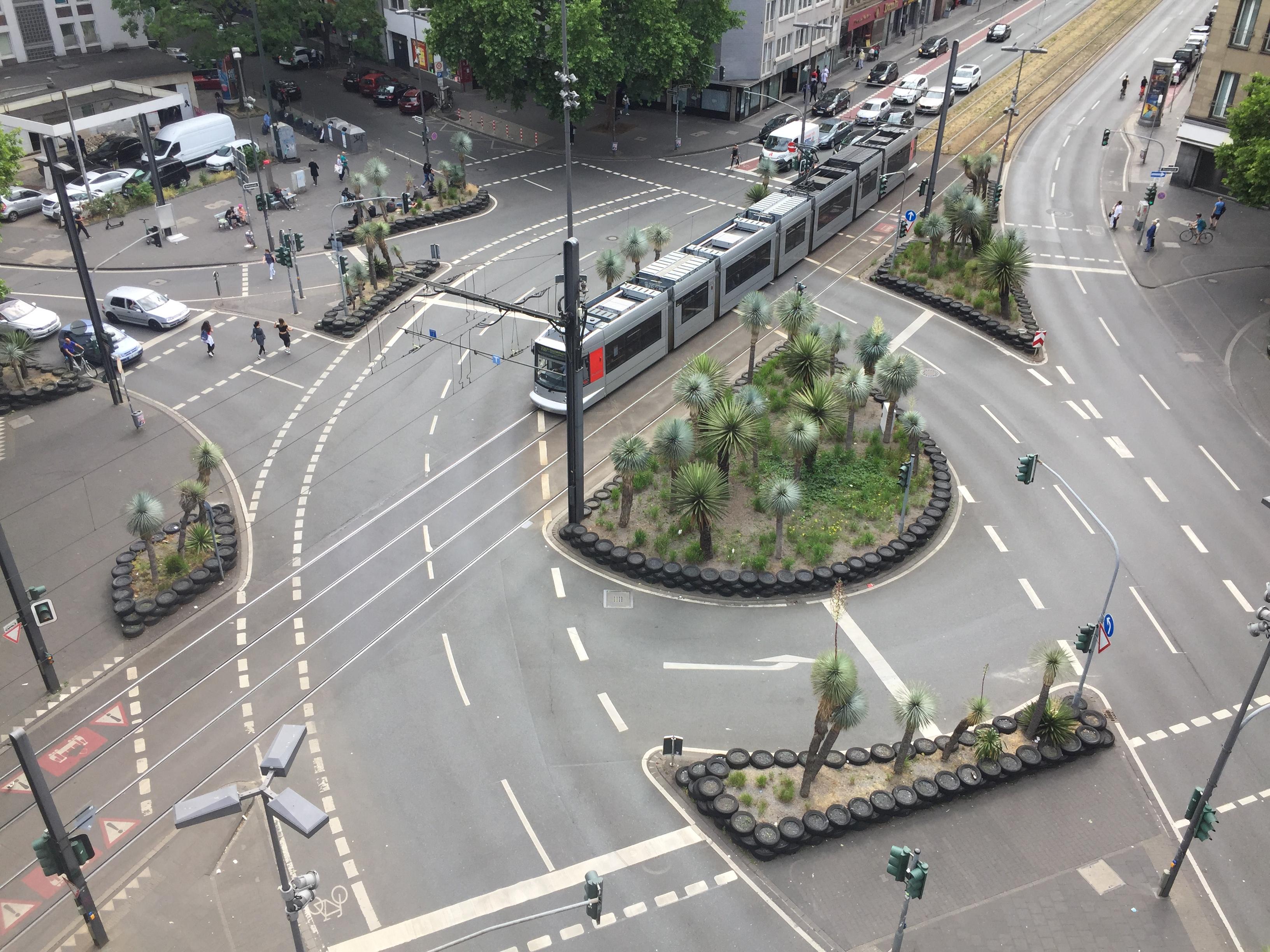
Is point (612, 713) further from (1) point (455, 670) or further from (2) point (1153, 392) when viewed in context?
(2) point (1153, 392)

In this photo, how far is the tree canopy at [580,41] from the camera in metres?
60.6

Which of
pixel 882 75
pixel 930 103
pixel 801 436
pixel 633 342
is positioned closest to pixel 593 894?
pixel 801 436

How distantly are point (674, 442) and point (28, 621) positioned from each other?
18.7 meters

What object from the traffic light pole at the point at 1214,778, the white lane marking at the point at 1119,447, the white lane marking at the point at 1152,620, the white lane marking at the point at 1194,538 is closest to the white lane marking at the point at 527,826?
the traffic light pole at the point at 1214,778

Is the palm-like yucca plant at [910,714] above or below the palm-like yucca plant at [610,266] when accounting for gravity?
below

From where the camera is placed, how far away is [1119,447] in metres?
40.2

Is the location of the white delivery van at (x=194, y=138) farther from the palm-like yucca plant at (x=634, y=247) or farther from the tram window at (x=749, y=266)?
the tram window at (x=749, y=266)

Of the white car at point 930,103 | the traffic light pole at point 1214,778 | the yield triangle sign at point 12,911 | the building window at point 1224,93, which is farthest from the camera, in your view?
the white car at point 930,103

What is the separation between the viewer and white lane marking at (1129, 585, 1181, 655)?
3138 centimetres

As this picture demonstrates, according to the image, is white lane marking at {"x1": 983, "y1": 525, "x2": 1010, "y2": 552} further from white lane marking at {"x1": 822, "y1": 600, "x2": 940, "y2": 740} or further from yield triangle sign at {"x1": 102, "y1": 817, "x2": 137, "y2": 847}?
yield triangle sign at {"x1": 102, "y1": 817, "x2": 137, "y2": 847}

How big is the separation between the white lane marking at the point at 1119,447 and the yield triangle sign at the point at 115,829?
34252mm

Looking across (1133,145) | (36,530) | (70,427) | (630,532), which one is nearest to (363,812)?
(630,532)

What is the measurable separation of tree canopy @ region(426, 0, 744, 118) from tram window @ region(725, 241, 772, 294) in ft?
51.4

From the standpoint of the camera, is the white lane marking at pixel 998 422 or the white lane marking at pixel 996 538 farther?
the white lane marking at pixel 998 422
